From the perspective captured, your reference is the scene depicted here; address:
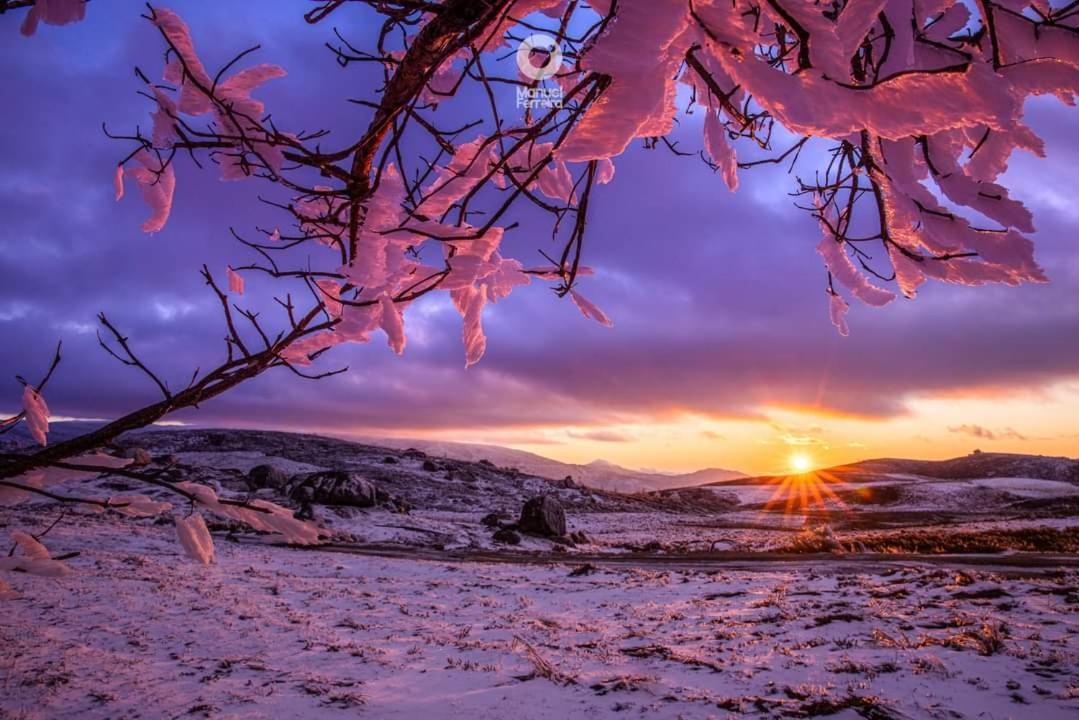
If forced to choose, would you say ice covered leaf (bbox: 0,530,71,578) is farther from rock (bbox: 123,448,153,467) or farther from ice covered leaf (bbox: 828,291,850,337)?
ice covered leaf (bbox: 828,291,850,337)

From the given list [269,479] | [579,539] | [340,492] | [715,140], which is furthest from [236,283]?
[269,479]

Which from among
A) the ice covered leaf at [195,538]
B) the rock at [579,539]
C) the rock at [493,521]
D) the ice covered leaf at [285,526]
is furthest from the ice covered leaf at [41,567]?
the rock at [493,521]

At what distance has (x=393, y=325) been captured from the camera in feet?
3.67

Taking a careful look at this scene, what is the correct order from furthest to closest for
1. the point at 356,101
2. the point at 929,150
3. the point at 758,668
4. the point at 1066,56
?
the point at 758,668 → the point at 356,101 → the point at 929,150 → the point at 1066,56

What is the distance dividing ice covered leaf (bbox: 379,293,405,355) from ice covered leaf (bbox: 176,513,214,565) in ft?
3.23

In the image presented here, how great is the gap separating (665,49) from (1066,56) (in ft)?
1.84

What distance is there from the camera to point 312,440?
44.7 m

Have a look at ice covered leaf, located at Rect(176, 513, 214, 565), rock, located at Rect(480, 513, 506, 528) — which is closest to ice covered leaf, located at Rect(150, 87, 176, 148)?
ice covered leaf, located at Rect(176, 513, 214, 565)

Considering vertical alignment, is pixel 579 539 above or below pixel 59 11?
below

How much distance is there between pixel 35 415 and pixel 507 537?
1466 cm

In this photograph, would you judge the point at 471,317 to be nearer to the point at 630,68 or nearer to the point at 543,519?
the point at 630,68

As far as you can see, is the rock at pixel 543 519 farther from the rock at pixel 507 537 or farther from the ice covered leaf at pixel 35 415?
the ice covered leaf at pixel 35 415

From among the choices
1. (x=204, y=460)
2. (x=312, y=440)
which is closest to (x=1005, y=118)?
(x=204, y=460)

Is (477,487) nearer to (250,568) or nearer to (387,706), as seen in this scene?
(250,568)
